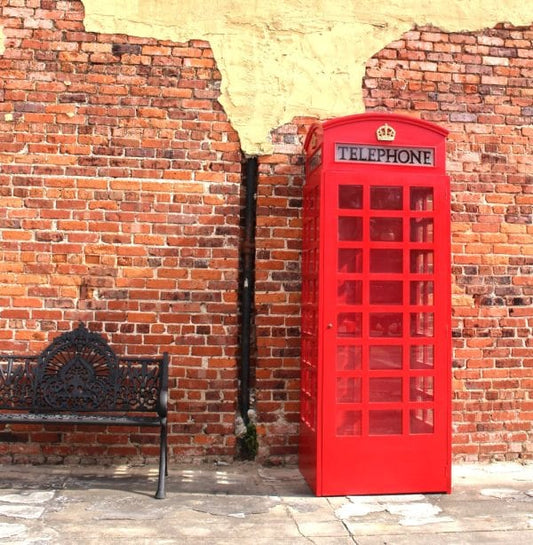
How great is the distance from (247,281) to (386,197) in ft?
4.70

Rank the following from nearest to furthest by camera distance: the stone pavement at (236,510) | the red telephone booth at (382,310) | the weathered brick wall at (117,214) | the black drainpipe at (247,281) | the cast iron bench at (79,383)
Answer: the stone pavement at (236,510), the red telephone booth at (382,310), the cast iron bench at (79,383), the weathered brick wall at (117,214), the black drainpipe at (247,281)

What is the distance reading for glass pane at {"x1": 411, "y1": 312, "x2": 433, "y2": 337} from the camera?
480 cm

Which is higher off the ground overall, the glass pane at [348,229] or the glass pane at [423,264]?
the glass pane at [348,229]

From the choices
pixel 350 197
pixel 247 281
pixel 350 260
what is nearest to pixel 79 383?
pixel 247 281

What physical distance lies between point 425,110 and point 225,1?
1.94 meters

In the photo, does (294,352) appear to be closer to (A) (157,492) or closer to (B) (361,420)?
(B) (361,420)

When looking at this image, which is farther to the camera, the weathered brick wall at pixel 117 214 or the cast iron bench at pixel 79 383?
the weathered brick wall at pixel 117 214

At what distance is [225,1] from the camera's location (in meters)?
5.63

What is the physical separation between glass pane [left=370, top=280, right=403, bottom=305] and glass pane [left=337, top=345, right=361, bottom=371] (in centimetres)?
36

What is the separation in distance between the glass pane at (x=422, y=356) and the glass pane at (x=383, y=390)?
0.58 ft

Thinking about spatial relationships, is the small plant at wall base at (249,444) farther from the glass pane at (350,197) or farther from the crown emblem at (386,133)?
the crown emblem at (386,133)

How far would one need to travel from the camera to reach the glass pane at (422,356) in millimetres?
4785

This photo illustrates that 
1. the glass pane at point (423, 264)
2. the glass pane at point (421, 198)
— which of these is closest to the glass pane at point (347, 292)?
the glass pane at point (423, 264)

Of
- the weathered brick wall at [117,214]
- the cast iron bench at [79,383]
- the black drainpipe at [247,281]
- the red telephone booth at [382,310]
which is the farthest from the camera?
the black drainpipe at [247,281]
